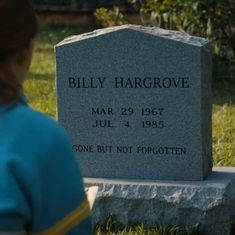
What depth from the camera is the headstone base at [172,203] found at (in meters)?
4.63

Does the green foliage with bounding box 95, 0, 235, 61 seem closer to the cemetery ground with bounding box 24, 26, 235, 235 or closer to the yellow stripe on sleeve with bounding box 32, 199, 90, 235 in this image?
the cemetery ground with bounding box 24, 26, 235, 235

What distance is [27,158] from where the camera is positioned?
1600 mm

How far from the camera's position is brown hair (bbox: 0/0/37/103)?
1.60 meters

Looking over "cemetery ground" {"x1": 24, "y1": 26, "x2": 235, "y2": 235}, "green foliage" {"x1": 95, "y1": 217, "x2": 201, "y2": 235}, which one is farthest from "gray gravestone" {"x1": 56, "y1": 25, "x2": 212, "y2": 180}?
"cemetery ground" {"x1": 24, "y1": 26, "x2": 235, "y2": 235}

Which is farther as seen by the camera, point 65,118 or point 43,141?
point 65,118

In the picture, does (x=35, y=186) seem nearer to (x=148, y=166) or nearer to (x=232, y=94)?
(x=148, y=166)

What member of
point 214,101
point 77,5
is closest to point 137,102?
point 214,101

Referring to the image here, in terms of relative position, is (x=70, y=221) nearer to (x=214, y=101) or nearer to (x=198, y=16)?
(x=214, y=101)

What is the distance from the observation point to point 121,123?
4.88m

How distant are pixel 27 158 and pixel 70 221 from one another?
0.57 feet

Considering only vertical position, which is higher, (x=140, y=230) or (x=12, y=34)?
(x=12, y=34)

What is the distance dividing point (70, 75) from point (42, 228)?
334cm

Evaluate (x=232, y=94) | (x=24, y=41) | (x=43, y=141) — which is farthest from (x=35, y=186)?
(x=232, y=94)

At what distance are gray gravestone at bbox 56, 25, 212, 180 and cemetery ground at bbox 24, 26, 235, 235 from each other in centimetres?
41
